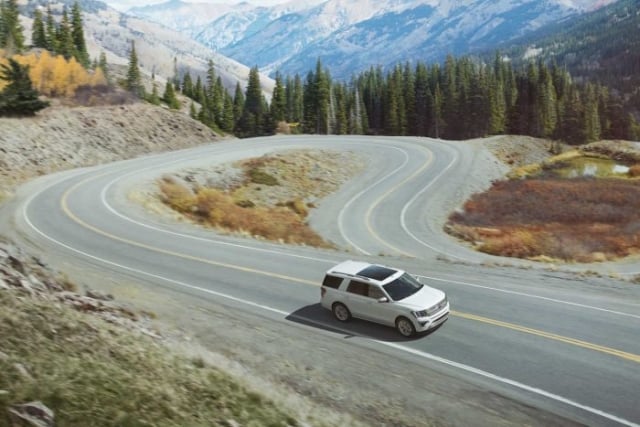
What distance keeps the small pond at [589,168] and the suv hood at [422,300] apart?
6334 cm

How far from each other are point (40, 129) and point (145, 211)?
20357mm

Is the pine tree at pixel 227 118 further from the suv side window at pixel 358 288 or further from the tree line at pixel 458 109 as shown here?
the suv side window at pixel 358 288

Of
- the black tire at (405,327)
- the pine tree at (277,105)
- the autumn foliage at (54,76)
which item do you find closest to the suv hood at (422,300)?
the black tire at (405,327)

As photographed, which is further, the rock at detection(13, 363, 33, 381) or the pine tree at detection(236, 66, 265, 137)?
the pine tree at detection(236, 66, 265, 137)

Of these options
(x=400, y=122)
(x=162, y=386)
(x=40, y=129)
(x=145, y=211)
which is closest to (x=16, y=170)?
(x=40, y=129)

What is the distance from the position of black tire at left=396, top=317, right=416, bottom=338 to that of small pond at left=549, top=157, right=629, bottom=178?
212 ft

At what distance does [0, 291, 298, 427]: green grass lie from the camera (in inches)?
280

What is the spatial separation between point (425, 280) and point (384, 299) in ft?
16.2

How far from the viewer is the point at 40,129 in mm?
45812

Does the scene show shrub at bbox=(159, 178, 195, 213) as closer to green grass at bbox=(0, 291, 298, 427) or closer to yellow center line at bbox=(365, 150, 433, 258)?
yellow center line at bbox=(365, 150, 433, 258)

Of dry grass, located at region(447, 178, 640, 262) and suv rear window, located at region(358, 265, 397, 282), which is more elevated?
dry grass, located at region(447, 178, 640, 262)

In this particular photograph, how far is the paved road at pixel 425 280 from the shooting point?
483 inches

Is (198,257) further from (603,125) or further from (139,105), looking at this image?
(603,125)

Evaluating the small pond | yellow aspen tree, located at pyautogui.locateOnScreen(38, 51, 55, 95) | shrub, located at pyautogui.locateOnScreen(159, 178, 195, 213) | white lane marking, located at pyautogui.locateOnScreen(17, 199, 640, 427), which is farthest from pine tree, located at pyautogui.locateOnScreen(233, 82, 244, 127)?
white lane marking, located at pyautogui.locateOnScreen(17, 199, 640, 427)
